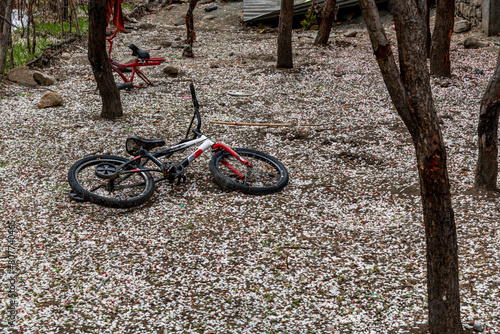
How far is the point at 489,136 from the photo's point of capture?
4.73 m

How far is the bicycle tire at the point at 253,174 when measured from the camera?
5.30m

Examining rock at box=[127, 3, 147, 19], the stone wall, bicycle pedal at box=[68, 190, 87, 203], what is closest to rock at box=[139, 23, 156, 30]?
rock at box=[127, 3, 147, 19]

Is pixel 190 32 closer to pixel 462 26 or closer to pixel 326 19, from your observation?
pixel 326 19

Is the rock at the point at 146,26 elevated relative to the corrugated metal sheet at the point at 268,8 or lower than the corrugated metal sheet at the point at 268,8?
lower

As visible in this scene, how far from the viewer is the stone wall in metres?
12.3

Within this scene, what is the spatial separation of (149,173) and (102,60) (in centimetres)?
303

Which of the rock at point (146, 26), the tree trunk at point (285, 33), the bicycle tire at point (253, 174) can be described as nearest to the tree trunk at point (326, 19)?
the tree trunk at point (285, 33)

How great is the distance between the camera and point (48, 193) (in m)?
5.24

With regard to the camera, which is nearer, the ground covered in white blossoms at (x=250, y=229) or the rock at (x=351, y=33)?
the ground covered in white blossoms at (x=250, y=229)

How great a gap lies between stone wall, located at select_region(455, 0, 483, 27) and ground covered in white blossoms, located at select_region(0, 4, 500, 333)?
16.2ft

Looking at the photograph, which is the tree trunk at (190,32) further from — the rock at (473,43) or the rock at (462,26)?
the rock at (462,26)

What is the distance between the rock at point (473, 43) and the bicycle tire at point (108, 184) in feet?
30.6

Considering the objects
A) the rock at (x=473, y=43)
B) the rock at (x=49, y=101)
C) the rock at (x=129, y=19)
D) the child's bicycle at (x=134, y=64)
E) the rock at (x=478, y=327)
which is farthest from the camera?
the rock at (x=129, y=19)

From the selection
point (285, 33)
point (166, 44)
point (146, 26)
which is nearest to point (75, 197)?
point (285, 33)
